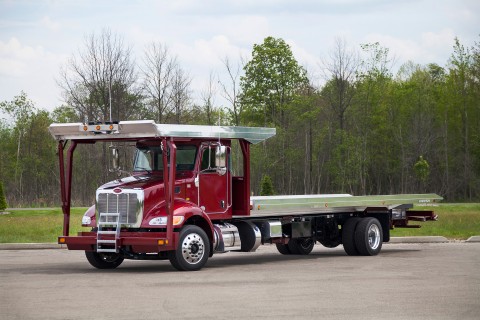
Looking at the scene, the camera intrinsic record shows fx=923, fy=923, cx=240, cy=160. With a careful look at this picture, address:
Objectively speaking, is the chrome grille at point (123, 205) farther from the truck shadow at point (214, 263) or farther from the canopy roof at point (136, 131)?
the canopy roof at point (136, 131)

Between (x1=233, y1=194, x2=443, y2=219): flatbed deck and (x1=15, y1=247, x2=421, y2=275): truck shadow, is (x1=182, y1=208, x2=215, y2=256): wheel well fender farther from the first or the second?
(x1=233, y1=194, x2=443, y2=219): flatbed deck

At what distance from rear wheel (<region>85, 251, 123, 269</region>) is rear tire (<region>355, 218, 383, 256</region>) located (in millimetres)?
5775

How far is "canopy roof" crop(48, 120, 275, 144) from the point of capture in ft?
57.6

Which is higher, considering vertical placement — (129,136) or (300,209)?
(129,136)

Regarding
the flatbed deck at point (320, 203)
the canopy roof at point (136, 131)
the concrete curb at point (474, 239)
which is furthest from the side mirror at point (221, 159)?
the concrete curb at point (474, 239)

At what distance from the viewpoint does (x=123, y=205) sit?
17531mm

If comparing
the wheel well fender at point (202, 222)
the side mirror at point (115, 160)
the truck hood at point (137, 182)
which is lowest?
the wheel well fender at point (202, 222)

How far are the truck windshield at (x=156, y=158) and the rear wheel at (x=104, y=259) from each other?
185 centimetres

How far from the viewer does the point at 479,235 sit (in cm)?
2656

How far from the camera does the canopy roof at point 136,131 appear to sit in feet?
57.6

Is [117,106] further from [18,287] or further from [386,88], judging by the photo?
[18,287]

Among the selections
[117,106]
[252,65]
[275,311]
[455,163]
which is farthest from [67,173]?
[455,163]

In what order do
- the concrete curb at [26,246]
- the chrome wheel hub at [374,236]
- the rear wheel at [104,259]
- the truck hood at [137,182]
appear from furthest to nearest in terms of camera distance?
the concrete curb at [26,246], the chrome wheel hub at [374,236], the rear wheel at [104,259], the truck hood at [137,182]

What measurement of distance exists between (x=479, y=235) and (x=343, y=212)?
6662 millimetres
